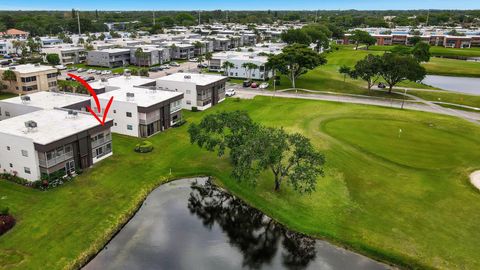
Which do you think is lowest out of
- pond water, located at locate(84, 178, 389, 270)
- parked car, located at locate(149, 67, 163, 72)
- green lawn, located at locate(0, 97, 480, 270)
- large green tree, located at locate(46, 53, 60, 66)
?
pond water, located at locate(84, 178, 389, 270)

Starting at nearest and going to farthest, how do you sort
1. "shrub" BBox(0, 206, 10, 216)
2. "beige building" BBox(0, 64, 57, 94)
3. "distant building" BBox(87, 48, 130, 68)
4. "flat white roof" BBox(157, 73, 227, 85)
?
"shrub" BBox(0, 206, 10, 216) → "flat white roof" BBox(157, 73, 227, 85) → "beige building" BBox(0, 64, 57, 94) → "distant building" BBox(87, 48, 130, 68)

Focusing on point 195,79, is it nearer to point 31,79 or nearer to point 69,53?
point 31,79

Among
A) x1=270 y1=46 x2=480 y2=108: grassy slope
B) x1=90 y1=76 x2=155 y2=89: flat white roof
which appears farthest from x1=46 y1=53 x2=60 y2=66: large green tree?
x1=270 y1=46 x2=480 y2=108: grassy slope

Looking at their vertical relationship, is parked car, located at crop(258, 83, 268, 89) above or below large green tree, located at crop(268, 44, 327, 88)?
below

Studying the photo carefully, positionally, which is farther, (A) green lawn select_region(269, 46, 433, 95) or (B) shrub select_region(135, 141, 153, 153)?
(A) green lawn select_region(269, 46, 433, 95)

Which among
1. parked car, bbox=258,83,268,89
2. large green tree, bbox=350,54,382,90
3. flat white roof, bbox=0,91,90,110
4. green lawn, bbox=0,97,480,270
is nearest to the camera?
green lawn, bbox=0,97,480,270

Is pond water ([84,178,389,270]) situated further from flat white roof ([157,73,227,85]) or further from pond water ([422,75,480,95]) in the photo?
pond water ([422,75,480,95])

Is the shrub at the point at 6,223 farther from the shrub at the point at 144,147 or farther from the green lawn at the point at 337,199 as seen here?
the shrub at the point at 144,147
